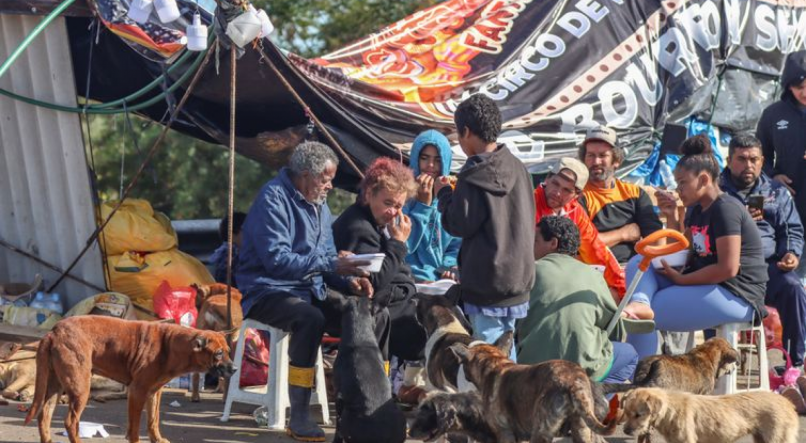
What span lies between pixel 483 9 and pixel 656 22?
1.40 metres

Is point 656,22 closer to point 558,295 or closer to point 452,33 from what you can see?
point 452,33

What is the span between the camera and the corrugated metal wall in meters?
8.12

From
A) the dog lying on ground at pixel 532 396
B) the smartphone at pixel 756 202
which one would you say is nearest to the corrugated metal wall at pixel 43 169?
the dog lying on ground at pixel 532 396

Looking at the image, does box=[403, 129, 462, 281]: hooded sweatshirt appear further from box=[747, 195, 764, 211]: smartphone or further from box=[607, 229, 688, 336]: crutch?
box=[747, 195, 764, 211]: smartphone

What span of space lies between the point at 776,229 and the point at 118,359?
4.47 m

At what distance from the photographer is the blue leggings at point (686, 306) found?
22.7 feet

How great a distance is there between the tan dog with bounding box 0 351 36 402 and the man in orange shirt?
3.18 meters

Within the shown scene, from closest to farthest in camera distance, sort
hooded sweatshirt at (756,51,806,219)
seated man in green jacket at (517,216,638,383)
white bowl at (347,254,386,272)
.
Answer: seated man in green jacket at (517,216,638,383) < white bowl at (347,254,386,272) < hooded sweatshirt at (756,51,806,219)

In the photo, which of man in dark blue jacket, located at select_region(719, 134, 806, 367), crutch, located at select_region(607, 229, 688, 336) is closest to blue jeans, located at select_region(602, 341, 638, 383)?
crutch, located at select_region(607, 229, 688, 336)

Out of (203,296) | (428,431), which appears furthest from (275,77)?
(428,431)

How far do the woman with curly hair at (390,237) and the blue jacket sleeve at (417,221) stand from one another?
0.40 m

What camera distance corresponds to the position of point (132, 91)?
851cm

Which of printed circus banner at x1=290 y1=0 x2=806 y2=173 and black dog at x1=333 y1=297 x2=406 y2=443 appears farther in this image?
printed circus banner at x1=290 y1=0 x2=806 y2=173

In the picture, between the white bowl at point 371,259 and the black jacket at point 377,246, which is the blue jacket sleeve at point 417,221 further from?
the white bowl at point 371,259
